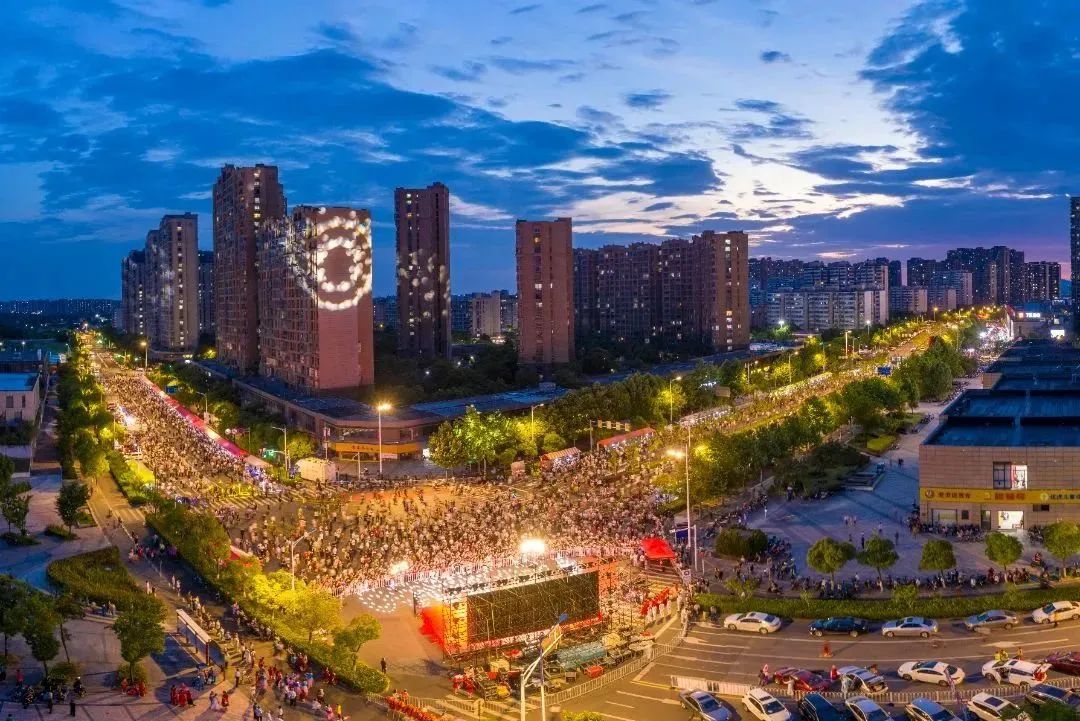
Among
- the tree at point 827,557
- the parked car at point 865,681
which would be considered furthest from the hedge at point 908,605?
the parked car at point 865,681

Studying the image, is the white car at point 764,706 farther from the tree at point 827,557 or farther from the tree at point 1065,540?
the tree at point 1065,540

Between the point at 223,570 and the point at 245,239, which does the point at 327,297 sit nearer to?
the point at 245,239

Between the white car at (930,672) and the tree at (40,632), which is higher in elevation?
the tree at (40,632)

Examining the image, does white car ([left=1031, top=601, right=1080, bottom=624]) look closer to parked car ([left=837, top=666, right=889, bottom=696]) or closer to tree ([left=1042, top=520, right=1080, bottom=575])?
tree ([left=1042, top=520, right=1080, bottom=575])

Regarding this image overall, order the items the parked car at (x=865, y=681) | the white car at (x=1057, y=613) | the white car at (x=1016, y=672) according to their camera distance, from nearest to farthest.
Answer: the white car at (x=1016, y=672)
the parked car at (x=865, y=681)
the white car at (x=1057, y=613)

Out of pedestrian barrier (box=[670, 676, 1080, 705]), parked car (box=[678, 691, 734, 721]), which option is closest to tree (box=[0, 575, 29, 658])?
parked car (box=[678, 691, 734, 721])

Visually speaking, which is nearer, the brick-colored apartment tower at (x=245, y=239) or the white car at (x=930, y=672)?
the white car at (x=930, y=672)
